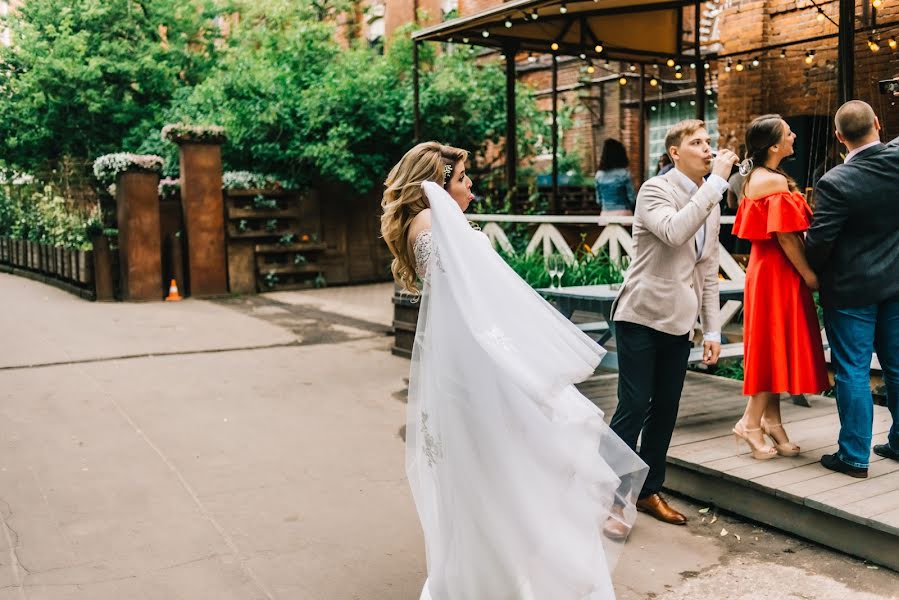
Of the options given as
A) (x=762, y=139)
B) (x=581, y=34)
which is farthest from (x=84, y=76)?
(x=762, y=139)

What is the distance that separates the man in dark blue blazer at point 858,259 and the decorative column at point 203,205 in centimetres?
1077

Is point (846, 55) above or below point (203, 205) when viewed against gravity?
above

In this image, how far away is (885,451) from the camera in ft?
16.3

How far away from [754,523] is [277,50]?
45.7ft

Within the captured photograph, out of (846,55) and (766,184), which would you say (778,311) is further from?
(846,55)

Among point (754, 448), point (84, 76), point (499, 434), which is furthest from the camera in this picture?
point (84, 76)

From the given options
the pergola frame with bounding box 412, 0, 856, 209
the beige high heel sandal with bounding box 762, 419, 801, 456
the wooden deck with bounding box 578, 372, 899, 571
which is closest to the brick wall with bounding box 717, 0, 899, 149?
the pergola frame with bounding box 412, 0, 856, 209

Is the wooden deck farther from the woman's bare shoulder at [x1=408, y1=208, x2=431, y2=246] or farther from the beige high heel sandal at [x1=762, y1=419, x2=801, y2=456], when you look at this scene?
the woman's bare shoulder at [x1=408, y1=208, x2=431, y2=246]

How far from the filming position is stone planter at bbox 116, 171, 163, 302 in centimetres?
1323

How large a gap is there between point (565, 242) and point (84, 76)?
11160 millimetres

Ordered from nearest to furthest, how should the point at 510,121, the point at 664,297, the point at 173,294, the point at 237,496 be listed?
the point at 664,297, the point at 237,496, the point at 510,121, the point at 173,294

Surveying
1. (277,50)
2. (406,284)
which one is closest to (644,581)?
(406,284)

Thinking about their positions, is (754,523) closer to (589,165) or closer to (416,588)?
(416,588)

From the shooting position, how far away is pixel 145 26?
18.3m
